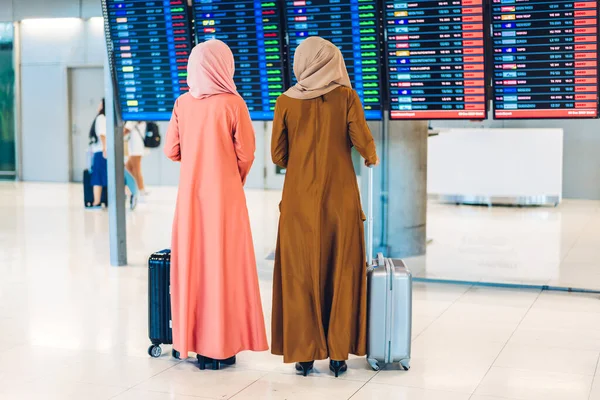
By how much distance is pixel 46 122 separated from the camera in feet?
59.3

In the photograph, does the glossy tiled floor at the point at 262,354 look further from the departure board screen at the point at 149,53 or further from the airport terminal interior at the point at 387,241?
the departure board screen at the point at 149,53

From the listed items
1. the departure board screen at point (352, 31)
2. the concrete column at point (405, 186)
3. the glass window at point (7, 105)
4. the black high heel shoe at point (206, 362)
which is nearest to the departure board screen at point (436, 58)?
the departure board screen at point (352, 31)

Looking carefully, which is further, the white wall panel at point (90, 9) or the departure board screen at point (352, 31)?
the white wall panel at point (90, 9)

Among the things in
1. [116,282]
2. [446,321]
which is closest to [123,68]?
[116,282]

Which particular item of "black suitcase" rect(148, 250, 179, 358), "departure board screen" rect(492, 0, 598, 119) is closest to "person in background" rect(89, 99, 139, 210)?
"departure board screen" rect(492, 0, 598, 119)

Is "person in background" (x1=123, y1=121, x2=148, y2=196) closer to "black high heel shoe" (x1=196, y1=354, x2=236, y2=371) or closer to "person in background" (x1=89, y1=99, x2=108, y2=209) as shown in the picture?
"person in background" (x1=89, y1=99, x2=108, y2=209)

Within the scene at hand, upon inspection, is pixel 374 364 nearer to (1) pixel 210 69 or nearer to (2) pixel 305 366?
(2) pixel 305 366

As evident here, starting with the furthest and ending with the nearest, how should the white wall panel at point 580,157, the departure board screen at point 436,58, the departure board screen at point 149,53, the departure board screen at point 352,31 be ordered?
the white wall panel at point 580,157
the departure board screen at point 149,53
the departure board screen at point 352,31
the departure board screen at point 436,58

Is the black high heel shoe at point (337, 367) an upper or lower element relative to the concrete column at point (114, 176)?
lower

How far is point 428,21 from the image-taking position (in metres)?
6.23

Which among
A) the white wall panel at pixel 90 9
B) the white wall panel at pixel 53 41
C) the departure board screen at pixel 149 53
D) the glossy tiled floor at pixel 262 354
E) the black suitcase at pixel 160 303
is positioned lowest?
the glossy tiled floor at pixel 262 354

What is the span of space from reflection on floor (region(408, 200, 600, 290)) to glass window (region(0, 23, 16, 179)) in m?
10.6

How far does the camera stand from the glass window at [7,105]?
1820cm

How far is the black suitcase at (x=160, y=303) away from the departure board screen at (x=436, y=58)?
2.77 m
